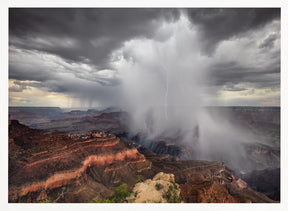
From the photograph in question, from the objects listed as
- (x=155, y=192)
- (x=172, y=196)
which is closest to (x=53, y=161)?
(x=155, y=192)

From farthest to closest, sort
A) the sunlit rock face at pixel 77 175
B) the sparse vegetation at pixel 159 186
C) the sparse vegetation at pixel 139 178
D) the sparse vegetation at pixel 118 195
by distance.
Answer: the sparse vegetation at pixel 139 178, the sparse vegetation at pixel 159 186, the sunlit rock face at pixel 77 175, the sparse vegetation at pixel 118 195

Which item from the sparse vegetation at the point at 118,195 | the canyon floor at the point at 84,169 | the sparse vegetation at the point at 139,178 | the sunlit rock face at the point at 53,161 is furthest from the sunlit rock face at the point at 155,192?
the sunlit rock face at the point at 53,161

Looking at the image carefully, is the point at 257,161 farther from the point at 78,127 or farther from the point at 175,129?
the point at 78,127

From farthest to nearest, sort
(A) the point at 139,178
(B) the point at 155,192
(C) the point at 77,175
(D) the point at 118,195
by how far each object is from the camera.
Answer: (A) the point at 139,178
(C) the point at 77,175
(B) the point at 155,192
(D) the point at 118,195

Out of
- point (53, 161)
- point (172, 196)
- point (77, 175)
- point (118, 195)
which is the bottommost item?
point (172, 196)

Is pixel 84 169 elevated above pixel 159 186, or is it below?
above

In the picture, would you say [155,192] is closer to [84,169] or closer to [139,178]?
[139,178]

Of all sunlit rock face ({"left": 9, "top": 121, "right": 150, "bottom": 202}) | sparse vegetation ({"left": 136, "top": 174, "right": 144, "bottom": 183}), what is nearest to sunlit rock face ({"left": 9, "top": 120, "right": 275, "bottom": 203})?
sunlit rock face ({"left": 9, "top": 121, "right": 150, "bottom": 202})

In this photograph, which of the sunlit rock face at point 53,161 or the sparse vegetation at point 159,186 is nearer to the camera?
the sunlit rock face at point 53,161

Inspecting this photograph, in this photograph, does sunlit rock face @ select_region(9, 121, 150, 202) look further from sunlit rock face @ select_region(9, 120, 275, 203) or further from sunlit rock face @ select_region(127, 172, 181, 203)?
sunlit rock face @ select_region(127, 172, 181, 203)

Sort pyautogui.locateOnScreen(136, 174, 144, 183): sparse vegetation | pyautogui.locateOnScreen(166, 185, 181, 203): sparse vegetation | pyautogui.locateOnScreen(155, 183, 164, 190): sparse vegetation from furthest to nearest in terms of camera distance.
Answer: pyautogui.locateOnScreen(136, 174, 144, 183): sparse vegetation → pyautogui.locateOnScreen(155, 183, 164, 190): sparse vegetation → pyautogui.locateOnScreen(166, 185, 181, 203): sparse vegetation

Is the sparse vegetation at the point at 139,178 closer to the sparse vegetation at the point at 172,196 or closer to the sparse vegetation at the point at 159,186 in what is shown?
the sparse vegetation at the point at 159,186
